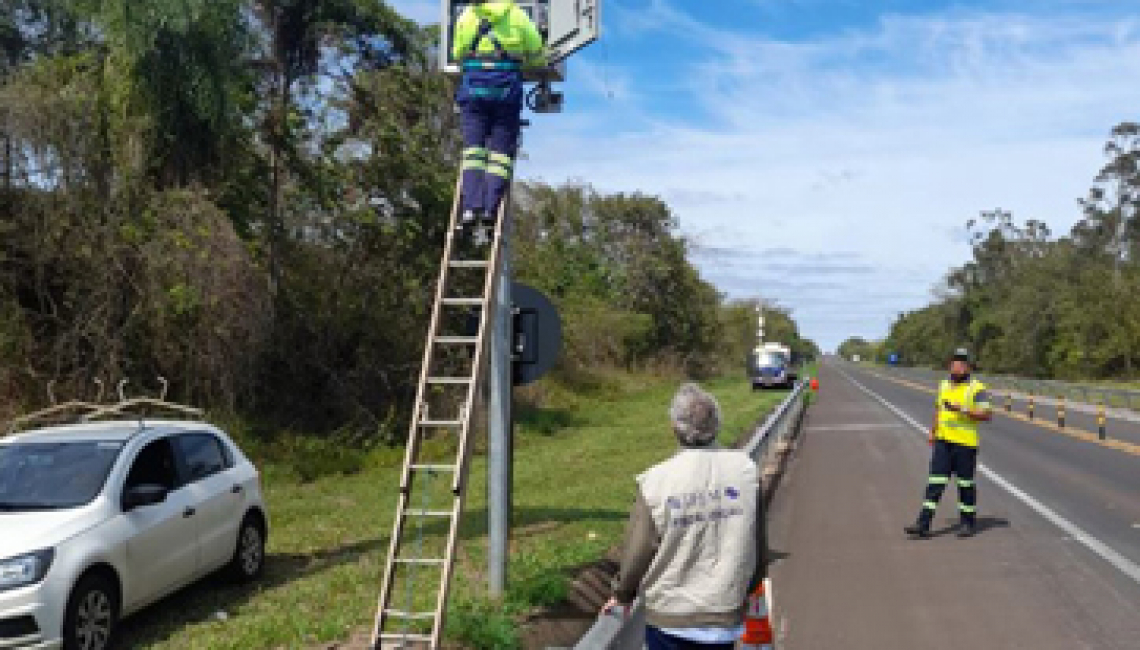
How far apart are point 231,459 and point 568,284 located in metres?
35.7

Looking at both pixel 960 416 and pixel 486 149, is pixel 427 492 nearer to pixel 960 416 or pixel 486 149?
pixel 486 149

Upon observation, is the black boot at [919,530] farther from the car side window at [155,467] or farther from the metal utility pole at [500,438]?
the car side window at [155,467]

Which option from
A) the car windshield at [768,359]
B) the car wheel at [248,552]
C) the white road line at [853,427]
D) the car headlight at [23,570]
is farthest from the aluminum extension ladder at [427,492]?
the car windshield at [768,359]

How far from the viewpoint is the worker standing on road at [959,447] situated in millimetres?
10891

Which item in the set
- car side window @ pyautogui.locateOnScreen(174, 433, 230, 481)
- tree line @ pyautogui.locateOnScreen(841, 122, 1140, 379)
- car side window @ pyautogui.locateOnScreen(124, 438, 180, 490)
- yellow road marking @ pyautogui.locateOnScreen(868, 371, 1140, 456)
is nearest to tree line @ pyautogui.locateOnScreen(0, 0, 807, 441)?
car side window @ pyautogui.locateOnScreen(174, 433, 230, 481)

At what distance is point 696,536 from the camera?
3.90m

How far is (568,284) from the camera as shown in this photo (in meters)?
45.2

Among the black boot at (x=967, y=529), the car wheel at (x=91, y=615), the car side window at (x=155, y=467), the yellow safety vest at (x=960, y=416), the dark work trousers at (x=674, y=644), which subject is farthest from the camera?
the black boot at (x=967, y=529)

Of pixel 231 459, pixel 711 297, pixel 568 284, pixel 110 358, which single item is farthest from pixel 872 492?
pixel 711 297

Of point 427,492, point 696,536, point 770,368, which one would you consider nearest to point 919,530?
point 427,492

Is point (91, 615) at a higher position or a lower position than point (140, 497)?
lower

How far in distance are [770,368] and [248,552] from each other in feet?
151

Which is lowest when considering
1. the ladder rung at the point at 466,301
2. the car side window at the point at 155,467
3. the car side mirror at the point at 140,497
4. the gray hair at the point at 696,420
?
the car side mirror at the point at 140,497

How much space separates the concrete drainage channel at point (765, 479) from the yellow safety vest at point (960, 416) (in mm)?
2181
